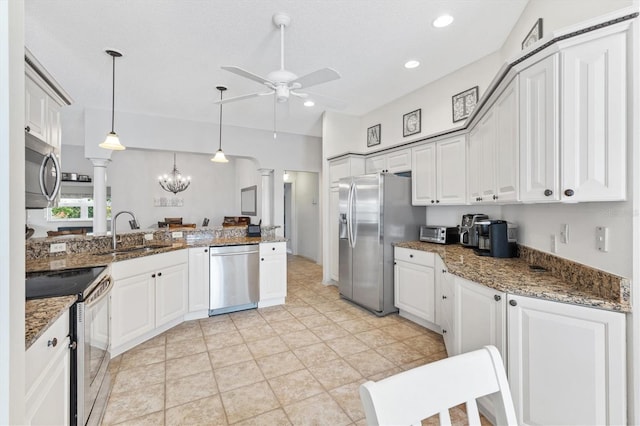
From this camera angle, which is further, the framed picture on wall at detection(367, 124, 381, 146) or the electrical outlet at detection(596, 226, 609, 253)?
the framed picture on wall at detection(367, 124, 381, 146)

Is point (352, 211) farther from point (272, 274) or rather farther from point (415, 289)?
point (272, 274)

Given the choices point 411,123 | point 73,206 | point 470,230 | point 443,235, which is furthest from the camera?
point 73,206

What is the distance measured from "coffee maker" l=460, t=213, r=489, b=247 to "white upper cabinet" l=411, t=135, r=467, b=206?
0.66 ft

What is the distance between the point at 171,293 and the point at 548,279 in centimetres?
335

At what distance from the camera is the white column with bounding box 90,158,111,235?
4.36 m

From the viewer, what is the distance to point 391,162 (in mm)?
4016

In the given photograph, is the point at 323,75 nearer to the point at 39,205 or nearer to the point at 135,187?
the point at 39,205

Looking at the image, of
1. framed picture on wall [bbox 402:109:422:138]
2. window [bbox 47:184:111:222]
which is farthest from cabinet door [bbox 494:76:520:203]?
window [bbox 47:184:111:222]

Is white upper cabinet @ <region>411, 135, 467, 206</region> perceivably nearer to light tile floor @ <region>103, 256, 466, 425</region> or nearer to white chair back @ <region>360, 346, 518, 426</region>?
light tile floor @ <region>103, 256, 466, 425</region>

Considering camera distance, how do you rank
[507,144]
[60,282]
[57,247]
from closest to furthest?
[60,282]
[507,144]
[57,247]

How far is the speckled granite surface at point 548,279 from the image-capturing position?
4.31 ft

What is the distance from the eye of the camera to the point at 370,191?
355 cm

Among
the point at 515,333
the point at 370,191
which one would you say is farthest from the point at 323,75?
the point at 515,333

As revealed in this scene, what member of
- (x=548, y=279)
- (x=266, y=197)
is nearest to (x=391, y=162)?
(x=548, y=279)
